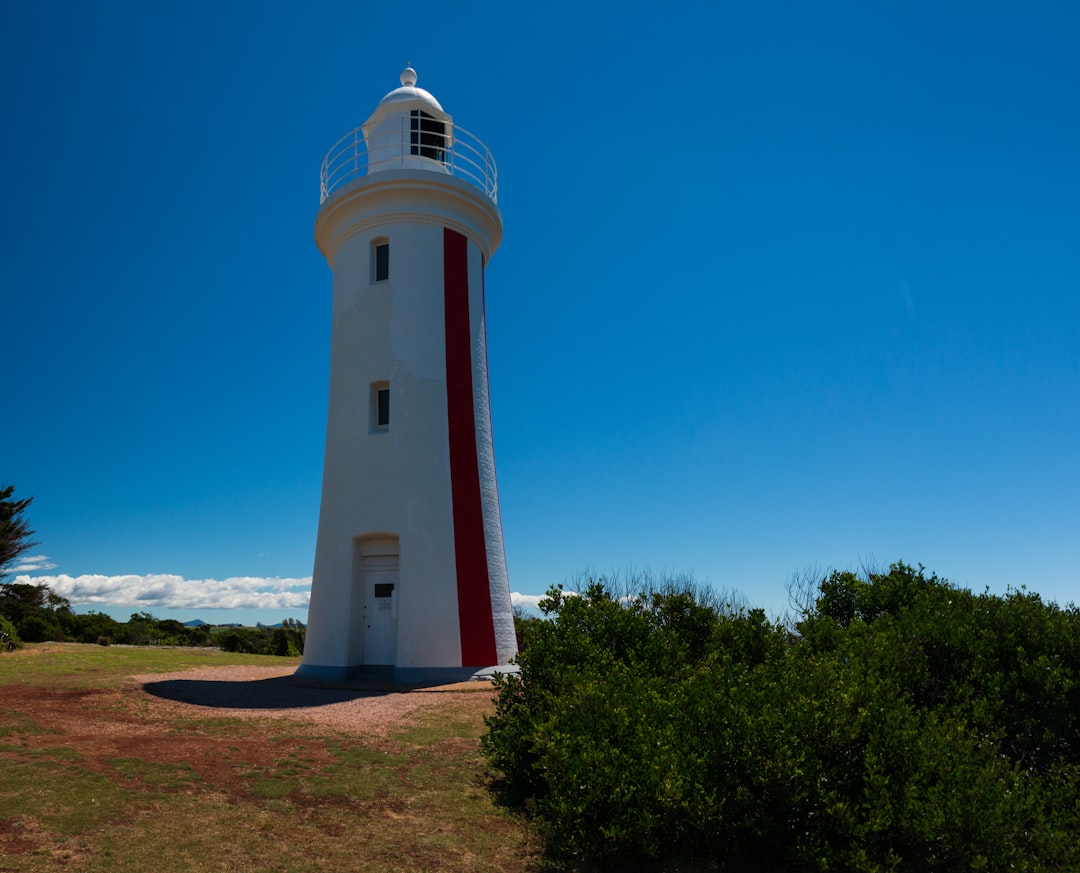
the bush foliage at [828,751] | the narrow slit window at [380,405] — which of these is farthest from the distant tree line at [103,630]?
the bush foliage at [828,751]

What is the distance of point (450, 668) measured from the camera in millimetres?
14969

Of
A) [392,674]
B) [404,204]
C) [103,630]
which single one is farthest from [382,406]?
[103,630]

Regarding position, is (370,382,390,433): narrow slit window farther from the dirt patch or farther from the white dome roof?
the white dome roof

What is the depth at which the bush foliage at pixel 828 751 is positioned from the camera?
5008 millimetres

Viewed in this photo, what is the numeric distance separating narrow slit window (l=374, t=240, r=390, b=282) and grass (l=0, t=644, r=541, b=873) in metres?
10.5

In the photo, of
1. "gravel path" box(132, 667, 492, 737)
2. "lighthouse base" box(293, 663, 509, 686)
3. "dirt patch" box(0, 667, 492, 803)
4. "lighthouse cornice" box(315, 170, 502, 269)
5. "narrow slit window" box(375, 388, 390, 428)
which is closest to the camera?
"dirt patch" box(0, 667, 492, 803)

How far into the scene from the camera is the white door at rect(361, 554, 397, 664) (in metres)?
15.7

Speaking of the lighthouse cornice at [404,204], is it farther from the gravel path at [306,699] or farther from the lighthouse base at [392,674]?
the gravel path at [306,699]

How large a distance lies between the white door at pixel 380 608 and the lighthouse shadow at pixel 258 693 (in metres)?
1.28

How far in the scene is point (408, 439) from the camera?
625 inches

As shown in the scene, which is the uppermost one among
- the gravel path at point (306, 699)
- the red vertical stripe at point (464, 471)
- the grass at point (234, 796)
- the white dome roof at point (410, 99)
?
the white dome roof at point (410, 99)

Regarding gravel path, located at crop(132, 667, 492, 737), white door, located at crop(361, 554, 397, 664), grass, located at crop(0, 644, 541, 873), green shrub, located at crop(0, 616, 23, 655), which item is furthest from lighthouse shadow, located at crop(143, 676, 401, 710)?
green shrub, located at crop(0, 616, 23, 655)

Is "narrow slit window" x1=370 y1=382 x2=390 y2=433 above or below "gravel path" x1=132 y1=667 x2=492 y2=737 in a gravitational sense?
above

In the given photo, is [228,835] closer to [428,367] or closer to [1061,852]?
[1061,852]
